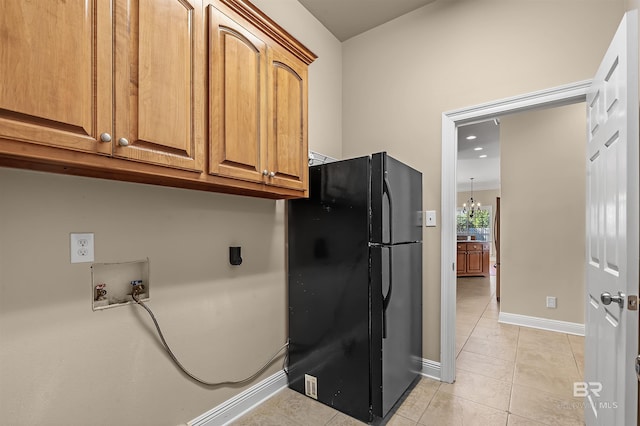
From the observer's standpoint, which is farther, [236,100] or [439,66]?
[439,66]

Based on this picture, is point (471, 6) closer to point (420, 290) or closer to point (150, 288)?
point (420, 290)

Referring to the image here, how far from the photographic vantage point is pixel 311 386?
2.10 meters

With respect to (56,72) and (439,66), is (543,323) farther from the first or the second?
(56,72)

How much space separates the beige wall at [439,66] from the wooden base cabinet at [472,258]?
552 centimetres

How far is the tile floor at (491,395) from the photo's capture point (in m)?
1.90

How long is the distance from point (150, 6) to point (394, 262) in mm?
1734

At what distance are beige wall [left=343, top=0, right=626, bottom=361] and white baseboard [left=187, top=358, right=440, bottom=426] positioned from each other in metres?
1.14

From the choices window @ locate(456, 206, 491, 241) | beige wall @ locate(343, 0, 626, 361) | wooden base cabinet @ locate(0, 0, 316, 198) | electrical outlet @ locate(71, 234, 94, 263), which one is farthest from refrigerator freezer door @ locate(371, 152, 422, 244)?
window @ locate(456, 206, 491, 241)

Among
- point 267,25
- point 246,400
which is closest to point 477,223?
point 246,400

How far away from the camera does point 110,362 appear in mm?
1376

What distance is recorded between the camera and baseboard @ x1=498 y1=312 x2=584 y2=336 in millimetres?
3416

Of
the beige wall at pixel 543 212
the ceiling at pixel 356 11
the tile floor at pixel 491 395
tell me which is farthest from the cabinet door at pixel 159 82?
the beige wall at pixel 543 212

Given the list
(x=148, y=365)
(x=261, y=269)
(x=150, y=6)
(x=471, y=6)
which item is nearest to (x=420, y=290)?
(x=261, y=269)

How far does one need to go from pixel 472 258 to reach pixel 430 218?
19.1 ft
